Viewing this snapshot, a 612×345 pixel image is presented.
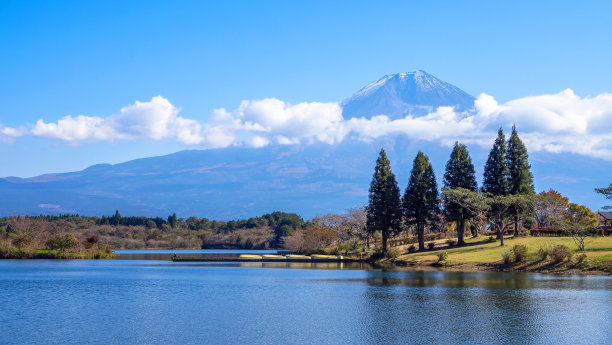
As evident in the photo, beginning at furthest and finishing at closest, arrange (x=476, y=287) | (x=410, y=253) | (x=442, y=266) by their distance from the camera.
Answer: (x=410, y=253)
(x=442, y=266)
(x=476, y=287)

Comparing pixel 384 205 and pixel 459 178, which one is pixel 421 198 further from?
pixel 459 178

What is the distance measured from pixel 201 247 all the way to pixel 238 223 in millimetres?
13690

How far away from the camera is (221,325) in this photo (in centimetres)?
3119

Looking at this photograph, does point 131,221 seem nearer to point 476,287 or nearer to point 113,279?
point 113,279

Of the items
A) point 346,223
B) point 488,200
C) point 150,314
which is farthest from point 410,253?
point 150,314

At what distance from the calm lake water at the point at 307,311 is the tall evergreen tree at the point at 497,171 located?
1219 inches

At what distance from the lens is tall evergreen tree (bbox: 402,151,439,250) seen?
88.2 meters

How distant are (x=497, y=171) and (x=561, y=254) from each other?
25.0 m

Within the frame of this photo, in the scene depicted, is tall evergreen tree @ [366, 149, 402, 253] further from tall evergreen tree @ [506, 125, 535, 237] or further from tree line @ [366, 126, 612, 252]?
tall evergreen tree @ [506, 125, 535, 237]

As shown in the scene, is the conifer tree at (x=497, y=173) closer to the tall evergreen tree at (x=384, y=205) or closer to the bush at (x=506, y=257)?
the tall evergreen tree at (x=384, y=205)

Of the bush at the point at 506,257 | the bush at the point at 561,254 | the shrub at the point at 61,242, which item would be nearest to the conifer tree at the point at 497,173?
the bush at the point at 506,257

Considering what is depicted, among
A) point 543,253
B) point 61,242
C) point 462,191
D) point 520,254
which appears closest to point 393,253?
point 462,191

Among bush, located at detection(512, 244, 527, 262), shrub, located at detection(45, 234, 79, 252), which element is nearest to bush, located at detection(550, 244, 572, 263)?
bush, located at detection(512, 244, 527, 262)

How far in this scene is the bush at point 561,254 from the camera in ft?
206
